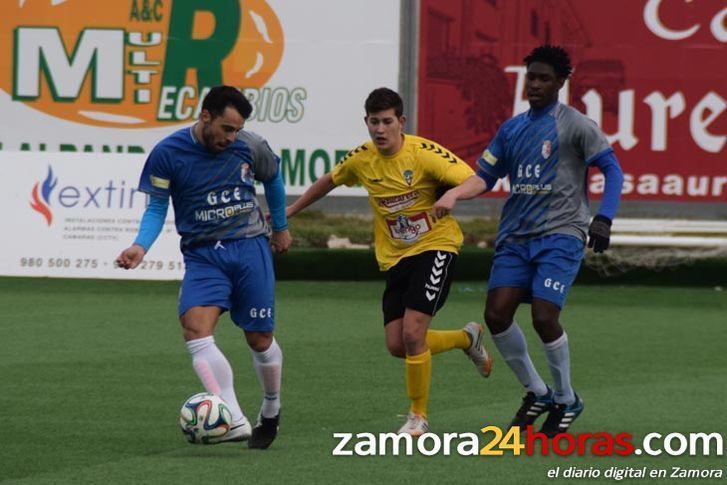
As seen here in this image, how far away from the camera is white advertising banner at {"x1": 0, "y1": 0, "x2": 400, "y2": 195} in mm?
18953

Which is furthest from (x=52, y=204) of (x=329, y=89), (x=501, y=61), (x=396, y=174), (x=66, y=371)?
(x=396, y=174)

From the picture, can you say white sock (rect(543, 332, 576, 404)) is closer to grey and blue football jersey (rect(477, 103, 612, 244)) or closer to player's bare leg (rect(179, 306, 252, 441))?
grey and blue football jersey (rect(477, 103, 612, 244))

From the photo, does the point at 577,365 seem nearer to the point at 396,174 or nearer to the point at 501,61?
the point at 396,174

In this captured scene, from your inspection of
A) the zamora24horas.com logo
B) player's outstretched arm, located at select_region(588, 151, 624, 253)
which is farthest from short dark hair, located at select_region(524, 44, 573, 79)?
the zamora24horas.com logo

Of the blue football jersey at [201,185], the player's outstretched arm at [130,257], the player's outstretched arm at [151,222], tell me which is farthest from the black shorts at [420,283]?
the player's outstretched arm at [130,257]

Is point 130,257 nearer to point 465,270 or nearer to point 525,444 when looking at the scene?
point 525,444

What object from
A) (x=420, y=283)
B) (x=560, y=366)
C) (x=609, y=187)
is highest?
(x=609, y=187)

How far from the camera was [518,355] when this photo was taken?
9.31 m

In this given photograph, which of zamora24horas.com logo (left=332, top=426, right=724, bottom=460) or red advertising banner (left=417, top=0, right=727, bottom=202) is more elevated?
red advertising banner (left=417, top=0, right=727, bottom=202)

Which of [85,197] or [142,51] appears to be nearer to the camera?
[85,197]

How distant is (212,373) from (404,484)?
4.59 ft

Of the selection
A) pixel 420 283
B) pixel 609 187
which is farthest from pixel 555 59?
pixel 420 283

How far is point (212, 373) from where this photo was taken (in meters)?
8.46

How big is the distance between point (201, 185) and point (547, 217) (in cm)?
189
